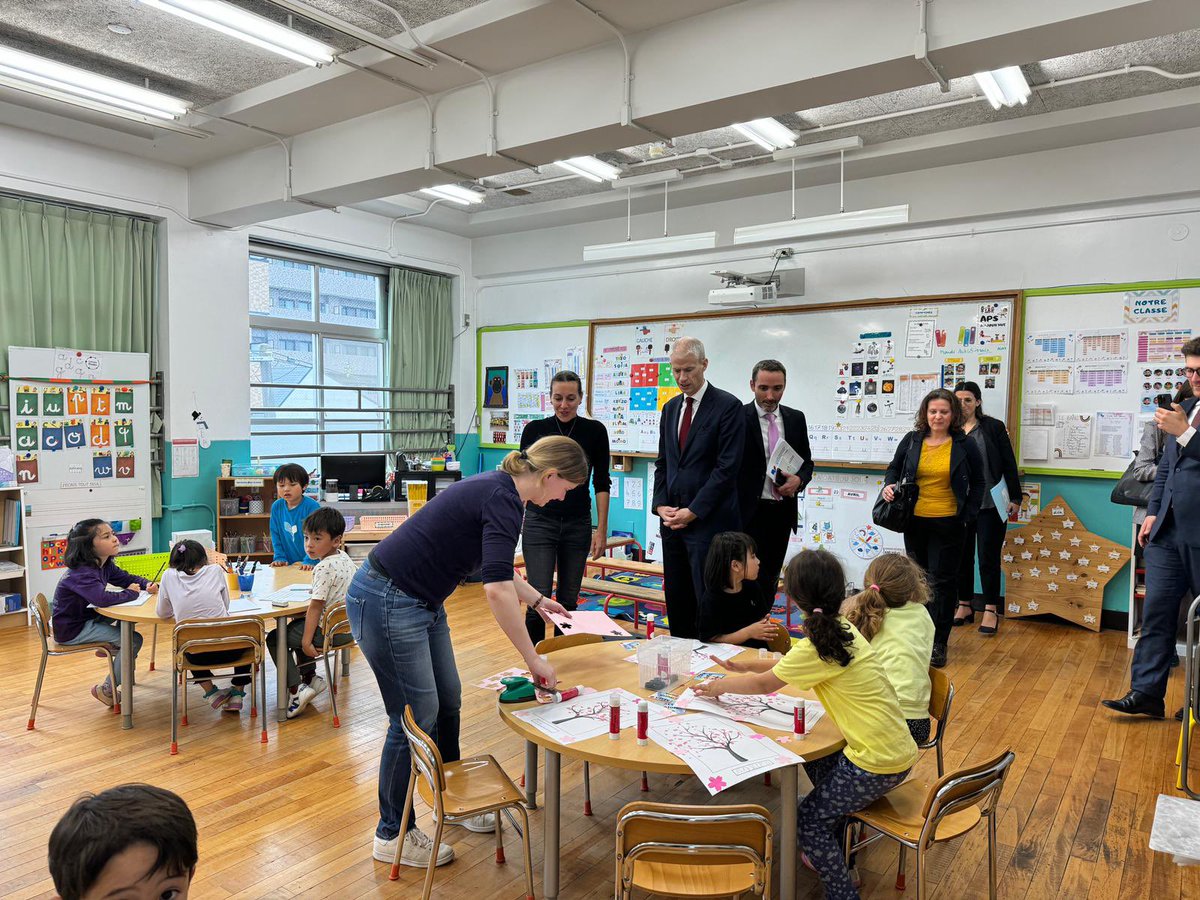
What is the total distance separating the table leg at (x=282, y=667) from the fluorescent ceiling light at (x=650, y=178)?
4.26 m

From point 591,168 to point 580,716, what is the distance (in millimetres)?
4706

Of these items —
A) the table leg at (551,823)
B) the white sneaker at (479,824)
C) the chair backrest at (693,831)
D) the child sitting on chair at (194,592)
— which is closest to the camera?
the chair backrest at (693,831)

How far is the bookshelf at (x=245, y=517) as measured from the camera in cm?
663

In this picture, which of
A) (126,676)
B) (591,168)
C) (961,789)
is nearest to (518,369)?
(591,168)

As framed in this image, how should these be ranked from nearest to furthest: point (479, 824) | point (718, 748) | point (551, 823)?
point (718, 748) → point (551, 823) → point (479, 824)

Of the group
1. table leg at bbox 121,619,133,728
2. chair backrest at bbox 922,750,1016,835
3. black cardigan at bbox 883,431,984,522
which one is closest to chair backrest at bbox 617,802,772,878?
chair backrest at bbox 922,750,1016,835

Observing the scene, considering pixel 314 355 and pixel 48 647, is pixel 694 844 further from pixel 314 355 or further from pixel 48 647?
pixel 314 355

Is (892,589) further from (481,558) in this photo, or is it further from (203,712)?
(203,712)

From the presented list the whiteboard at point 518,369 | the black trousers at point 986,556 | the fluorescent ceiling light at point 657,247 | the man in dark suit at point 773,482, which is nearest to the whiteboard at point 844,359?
the whiteboard at point 518,369

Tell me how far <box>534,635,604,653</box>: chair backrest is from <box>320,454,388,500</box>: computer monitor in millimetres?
4750

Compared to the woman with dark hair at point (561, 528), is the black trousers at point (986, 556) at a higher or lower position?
lower

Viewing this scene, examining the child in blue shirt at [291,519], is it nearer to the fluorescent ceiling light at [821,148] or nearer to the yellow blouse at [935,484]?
the yellow blouse at [935,484]

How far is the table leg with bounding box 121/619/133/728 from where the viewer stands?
3889 mm

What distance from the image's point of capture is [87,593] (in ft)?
12.8
